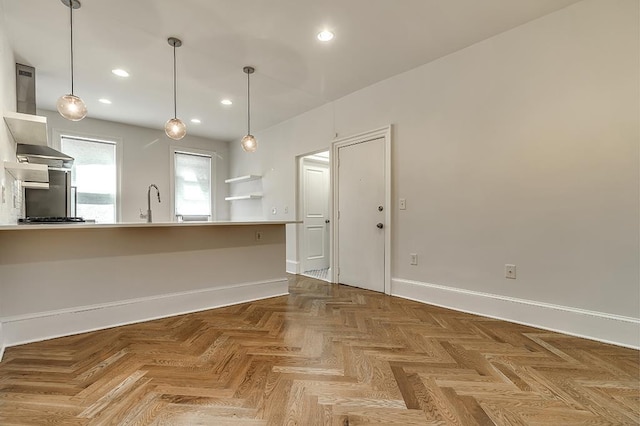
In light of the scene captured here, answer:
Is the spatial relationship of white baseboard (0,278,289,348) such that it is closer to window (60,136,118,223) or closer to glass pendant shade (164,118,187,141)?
glass pendant shade (164,118,187,141)

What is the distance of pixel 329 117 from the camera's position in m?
4.57

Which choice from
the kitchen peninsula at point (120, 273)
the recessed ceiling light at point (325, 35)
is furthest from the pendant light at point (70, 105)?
the recessed ceiling light at point (325, 35)

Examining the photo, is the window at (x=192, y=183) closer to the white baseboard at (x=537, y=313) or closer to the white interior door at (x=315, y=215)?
the white interior door at (x=315, y=215)

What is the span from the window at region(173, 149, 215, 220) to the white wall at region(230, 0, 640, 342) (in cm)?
429

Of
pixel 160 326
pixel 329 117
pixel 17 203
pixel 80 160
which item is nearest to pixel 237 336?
A: pixel 160 326

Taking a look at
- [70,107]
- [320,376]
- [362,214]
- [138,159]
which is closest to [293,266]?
[362,214]

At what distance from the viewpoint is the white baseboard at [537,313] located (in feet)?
7.52

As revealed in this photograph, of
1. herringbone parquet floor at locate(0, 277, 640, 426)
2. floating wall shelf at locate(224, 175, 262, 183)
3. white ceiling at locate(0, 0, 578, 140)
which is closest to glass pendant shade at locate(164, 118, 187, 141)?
white ceiling at locate(0, 0, 578, 140)

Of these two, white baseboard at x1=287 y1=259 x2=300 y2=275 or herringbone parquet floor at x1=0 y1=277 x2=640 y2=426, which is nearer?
herringbone parquet floor at x1=0 y1=277 x2=640 y2=426

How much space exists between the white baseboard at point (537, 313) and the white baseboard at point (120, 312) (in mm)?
1917

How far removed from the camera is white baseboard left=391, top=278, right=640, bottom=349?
229 centimetres

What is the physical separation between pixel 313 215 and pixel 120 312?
10.8 ft

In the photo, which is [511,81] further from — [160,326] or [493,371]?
[160,326]

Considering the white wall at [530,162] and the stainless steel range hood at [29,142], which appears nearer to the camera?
the white wall at [530,162]
